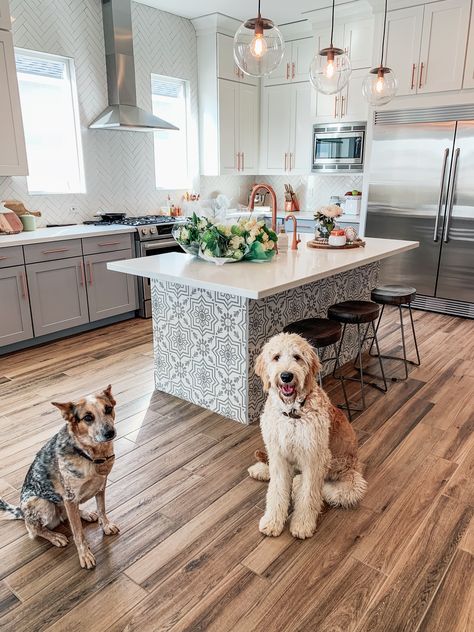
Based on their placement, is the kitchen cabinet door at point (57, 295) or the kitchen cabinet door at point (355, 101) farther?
the kitchen cabinet door at point (355, 101)

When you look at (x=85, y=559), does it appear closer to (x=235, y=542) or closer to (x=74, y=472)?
(x=74, y=472)

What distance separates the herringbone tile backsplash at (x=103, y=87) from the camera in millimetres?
4312

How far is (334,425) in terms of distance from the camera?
2031 millimetres

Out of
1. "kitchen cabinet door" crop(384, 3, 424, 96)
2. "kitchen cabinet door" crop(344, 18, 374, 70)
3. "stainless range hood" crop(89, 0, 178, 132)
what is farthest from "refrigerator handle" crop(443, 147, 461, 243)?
"stainless range hood" crop(89, 0, 178, 132)

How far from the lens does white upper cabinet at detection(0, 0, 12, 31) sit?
368 centimetres

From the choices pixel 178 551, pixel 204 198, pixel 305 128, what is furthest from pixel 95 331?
pixel 305 128

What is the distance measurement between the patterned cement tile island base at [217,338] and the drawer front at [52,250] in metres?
1.45

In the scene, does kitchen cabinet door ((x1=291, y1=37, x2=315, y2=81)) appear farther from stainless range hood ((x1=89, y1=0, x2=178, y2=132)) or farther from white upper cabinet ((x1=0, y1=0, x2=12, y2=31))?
white upper cabinet ((x1=0, y1=0, x2=12, y2=31))

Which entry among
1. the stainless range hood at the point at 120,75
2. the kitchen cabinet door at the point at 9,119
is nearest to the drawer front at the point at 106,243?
the kitchen cabinet door at the point at 9,119

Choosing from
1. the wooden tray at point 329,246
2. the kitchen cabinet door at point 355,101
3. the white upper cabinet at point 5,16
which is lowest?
the wooden tray at point 329,246

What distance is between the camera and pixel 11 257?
3.76 m

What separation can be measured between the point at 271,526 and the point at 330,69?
2568mm

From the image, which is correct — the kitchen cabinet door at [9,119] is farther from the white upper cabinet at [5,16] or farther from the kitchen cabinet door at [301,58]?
the kitchen cabinet door at [301,58]

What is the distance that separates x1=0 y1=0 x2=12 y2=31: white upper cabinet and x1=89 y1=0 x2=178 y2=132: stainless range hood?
1098 mm
